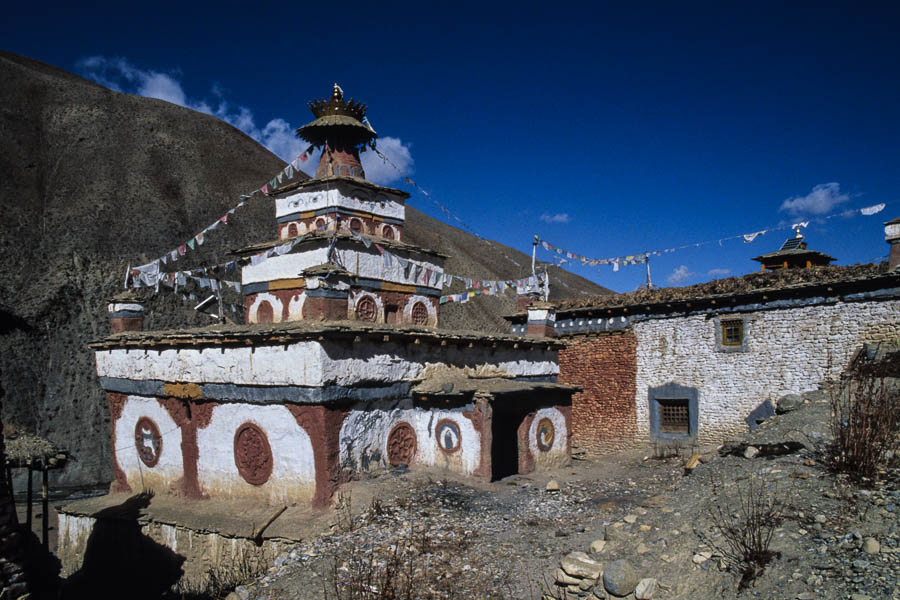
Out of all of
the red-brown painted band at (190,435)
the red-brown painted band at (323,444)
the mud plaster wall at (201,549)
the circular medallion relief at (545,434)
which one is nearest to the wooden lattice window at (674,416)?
the circular medallion relief at (545,434)

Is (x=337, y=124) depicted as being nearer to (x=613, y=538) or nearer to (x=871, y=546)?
(x=613, y=538)

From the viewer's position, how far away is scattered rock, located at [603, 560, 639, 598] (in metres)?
7.52

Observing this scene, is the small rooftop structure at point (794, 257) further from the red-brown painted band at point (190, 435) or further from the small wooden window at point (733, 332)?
the red-brown painted band at point (190, 435)

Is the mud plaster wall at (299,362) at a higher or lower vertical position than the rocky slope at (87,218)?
lower

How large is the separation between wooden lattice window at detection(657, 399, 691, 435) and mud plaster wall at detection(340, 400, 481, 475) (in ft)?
32.7

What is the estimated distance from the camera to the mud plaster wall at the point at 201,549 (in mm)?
11758

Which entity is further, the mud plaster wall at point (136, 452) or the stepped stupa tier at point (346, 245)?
the stepped stupa tier at point (346, 245)

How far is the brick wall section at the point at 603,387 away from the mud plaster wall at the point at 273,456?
1214 centimetres

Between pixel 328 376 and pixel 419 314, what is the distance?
639 cm

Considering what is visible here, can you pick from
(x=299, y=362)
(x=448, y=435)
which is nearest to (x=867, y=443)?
(x=448, y=435)

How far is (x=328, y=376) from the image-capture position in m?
12.6

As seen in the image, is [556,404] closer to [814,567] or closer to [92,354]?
[814,567]

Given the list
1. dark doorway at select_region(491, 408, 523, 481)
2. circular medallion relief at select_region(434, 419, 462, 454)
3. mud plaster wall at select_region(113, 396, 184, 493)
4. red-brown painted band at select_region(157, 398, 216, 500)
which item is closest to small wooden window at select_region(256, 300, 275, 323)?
red-brown painted band at select_region(157, 398, 216, 500)

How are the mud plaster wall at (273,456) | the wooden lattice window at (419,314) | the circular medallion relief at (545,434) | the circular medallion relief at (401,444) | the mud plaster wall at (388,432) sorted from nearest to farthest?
the mud plaster wall at (273,456) → the mud plaster wall at (388,432) → the circular medallion relief at (401,444) → the circular medallion relief at (545,434) → the wooden lattice window at (419,314)
